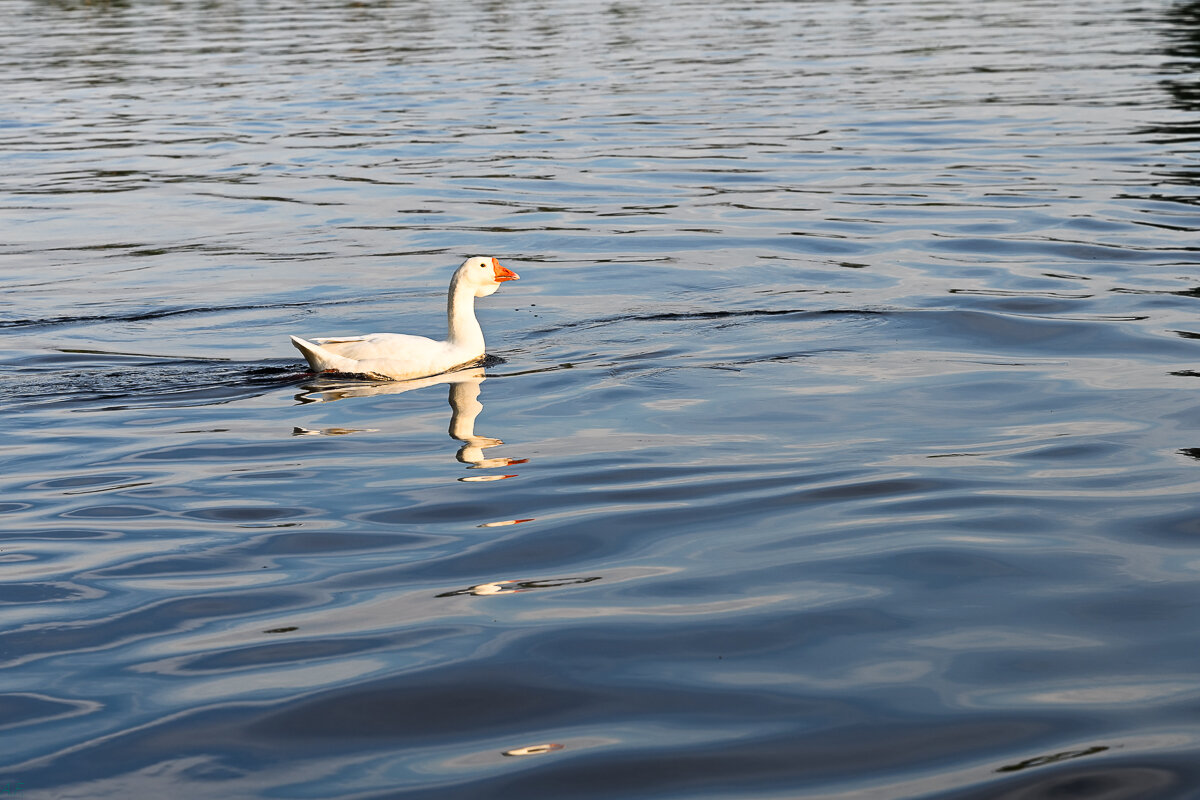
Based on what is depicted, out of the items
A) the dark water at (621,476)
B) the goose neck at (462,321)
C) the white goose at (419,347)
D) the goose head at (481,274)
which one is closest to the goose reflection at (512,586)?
the dark water at (621,476)

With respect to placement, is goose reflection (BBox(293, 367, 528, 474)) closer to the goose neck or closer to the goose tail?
the goose tail

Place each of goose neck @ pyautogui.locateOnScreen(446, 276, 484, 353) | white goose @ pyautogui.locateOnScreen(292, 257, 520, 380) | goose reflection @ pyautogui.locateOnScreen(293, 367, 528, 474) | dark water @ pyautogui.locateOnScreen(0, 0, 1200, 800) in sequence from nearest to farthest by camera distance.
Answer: dark water @ pyautogui.locateOnScreen(0, 0, 1200, 800) < goose reflection @ pyautogui.locateOnScreen(293, 367, 528, 474) < white goose @ pyautogui.locateOnScreen(292, 257, 520, 380) < goose neck @ pyautogui.locateOnScreen(446, 276, 484, 353)

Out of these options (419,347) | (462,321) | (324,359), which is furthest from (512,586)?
(462,321)

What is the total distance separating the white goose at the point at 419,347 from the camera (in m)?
11.1

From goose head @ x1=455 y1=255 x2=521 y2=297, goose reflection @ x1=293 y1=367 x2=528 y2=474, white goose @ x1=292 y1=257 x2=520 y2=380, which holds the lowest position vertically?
goose reflection @ x1=293 y1=367 x2=528 y2=474

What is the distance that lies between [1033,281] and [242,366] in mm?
7001

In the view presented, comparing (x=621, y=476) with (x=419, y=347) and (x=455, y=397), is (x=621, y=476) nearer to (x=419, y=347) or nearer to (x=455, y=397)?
(x=455, y=397)

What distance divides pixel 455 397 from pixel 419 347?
79 cm

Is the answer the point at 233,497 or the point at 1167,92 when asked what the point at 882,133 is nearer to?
the point at 1167,92

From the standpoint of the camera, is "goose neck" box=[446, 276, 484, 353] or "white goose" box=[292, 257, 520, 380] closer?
"white goose" box=[292, 257, 520, 380]

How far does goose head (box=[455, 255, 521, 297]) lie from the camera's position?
39.4ft

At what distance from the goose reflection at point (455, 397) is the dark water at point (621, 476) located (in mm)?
66

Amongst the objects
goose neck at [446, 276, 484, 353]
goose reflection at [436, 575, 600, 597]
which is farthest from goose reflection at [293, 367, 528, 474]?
goose reflection at [436, 575, 600, 597]

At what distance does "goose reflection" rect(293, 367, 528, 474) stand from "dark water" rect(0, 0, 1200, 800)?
0.07 m
